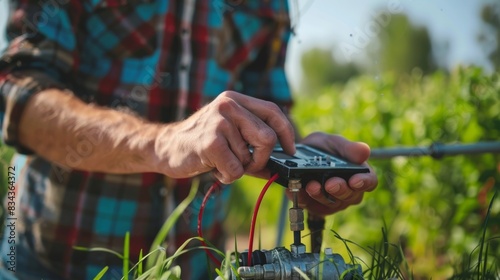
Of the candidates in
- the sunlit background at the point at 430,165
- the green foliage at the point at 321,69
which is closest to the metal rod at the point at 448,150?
the sunlit background at the point at 430,165

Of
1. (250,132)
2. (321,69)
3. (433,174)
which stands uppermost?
(321,69)

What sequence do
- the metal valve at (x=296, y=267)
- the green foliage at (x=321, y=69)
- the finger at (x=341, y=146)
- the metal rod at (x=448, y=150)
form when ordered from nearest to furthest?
the metal valve at (x=296, y=267) < the finger at (x=341, y=146) < the metal rod at (x=448, y=150) < the green foliage at (x=321, y=69)

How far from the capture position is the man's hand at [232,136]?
1.00m

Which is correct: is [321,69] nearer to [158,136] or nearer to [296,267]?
[158,136]

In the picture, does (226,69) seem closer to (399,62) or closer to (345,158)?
(345,158)

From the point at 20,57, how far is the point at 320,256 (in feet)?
3.56

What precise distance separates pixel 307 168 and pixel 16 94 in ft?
3.04

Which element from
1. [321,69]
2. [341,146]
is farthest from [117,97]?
[321,69]

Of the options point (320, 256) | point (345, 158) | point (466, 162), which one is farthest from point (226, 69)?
point (466, 162)

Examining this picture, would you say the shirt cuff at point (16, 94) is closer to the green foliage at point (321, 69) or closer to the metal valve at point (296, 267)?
the metal valve at point (296, 267)

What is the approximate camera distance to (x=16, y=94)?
1.51m

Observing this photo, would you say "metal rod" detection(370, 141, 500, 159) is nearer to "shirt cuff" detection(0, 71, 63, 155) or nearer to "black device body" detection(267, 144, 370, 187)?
"black device body" detection(267, 144, 370, 187)

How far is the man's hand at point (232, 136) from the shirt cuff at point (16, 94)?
2.01ft

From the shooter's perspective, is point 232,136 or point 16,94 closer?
point 232,136
